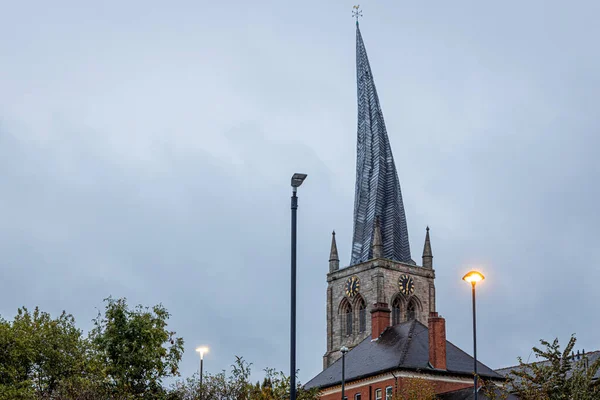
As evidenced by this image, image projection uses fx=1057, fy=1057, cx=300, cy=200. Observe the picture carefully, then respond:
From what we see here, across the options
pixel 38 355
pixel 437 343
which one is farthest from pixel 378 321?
pixel 38 355

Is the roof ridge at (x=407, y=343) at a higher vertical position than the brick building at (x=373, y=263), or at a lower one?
lower

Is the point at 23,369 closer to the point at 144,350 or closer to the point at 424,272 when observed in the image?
the point at 144,350

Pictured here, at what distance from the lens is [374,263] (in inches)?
5522

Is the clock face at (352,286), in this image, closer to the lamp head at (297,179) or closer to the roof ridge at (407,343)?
the roof ridge at (407,343)

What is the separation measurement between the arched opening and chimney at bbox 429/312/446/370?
70.3m

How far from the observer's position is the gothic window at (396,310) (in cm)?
13775

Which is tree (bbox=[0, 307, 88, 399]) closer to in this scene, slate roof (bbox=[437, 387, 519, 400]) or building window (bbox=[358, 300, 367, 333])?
slate roof (bbox=[437, 387, 519, 400])

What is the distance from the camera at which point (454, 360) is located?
7112cm

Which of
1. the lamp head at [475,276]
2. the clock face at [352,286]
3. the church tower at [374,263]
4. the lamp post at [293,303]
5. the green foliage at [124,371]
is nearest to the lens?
the lamp post at [293,303]

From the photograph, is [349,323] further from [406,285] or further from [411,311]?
[406,285]

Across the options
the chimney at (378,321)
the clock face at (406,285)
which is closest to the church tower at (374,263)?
the clock face at (406,285)

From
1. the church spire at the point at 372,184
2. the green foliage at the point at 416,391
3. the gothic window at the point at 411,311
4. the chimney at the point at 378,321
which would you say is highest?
the church spire at the point at 372,184

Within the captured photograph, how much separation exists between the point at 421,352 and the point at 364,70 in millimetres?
103506

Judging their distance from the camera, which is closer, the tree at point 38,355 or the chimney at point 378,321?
the tree at point 38,355
